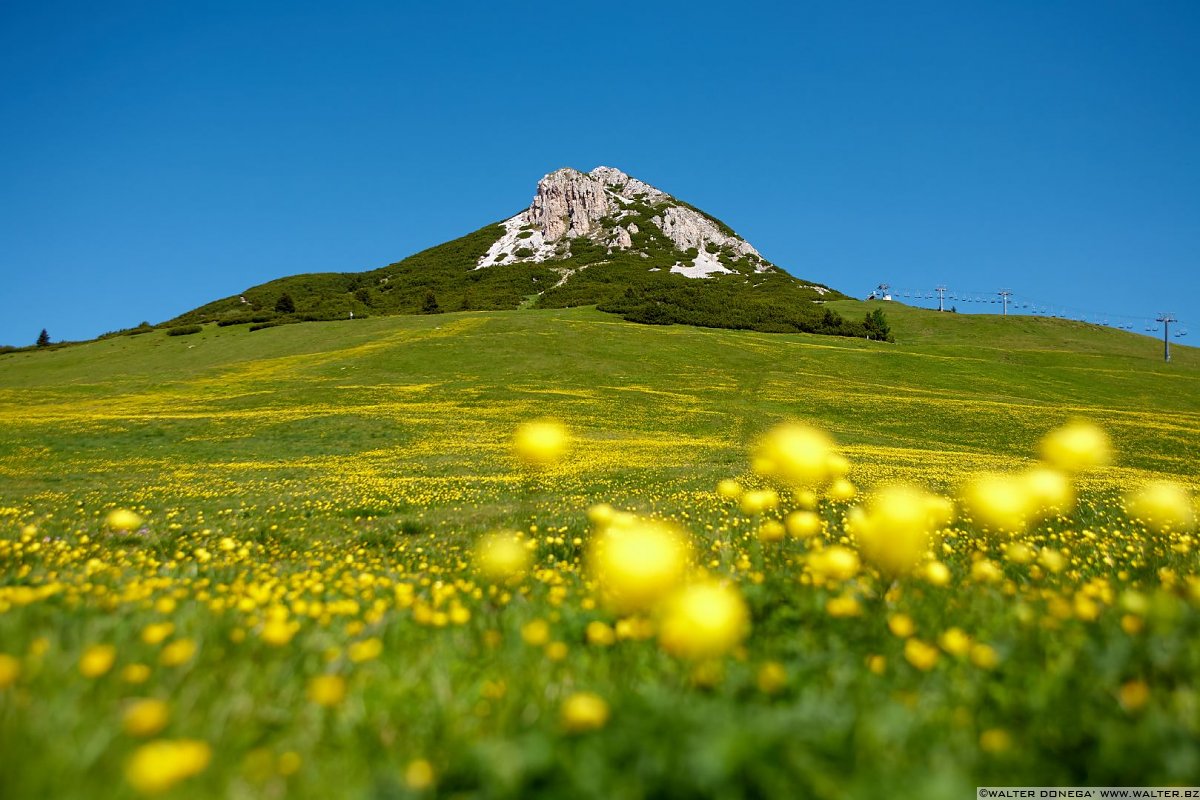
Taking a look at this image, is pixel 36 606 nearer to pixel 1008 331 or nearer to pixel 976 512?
pixel 976 512

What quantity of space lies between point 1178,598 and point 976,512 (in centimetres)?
693

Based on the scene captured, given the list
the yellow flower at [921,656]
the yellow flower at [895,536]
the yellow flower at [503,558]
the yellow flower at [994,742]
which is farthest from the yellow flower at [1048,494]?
the yellow flower at [503,558]

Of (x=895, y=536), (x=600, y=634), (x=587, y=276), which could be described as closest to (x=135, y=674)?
(x=600, y=634)

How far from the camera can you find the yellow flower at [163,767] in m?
1.50

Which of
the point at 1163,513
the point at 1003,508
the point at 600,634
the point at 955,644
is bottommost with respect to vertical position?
the point at 1163,513

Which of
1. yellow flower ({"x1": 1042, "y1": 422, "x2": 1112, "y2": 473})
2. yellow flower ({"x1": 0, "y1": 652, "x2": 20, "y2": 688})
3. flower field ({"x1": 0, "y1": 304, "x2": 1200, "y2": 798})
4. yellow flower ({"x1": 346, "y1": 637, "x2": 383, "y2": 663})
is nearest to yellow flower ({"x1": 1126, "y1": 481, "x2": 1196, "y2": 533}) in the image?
flower field ({"x1": 0, "y1": 304, "x2": 1200, "y2": 798})

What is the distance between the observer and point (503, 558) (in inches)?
240

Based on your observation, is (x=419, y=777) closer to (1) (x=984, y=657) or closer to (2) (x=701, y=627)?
(2) (x=701, y=627)

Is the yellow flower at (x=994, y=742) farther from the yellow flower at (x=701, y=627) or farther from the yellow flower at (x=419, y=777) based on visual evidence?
the yellow flower at (x=419, y=777)

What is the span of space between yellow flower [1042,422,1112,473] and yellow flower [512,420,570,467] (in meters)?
14.7

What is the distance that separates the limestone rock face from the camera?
484 feet

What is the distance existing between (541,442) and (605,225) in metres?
148

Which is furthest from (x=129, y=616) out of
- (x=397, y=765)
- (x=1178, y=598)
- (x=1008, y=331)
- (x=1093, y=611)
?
(x=1008, y=331)

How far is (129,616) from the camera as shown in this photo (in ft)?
10.0
